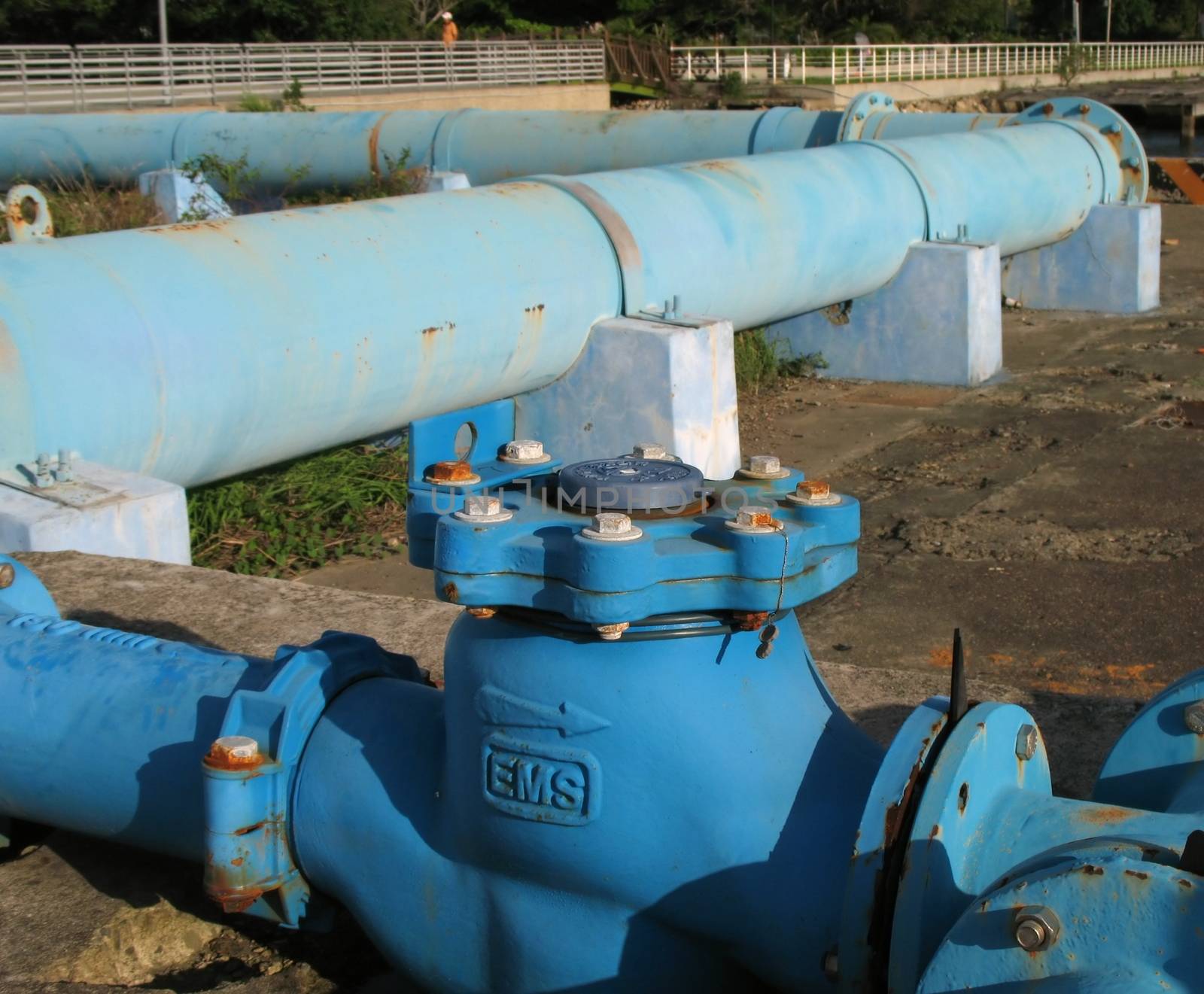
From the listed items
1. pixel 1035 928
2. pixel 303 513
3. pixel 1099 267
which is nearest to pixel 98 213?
pixel 303 513

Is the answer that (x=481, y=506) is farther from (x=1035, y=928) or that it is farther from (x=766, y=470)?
(x=1035, y=928)

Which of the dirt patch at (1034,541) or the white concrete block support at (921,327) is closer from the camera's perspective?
the dirt patch at (1034,541)

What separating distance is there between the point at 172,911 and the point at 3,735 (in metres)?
0.34

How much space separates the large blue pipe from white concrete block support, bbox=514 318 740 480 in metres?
4.00

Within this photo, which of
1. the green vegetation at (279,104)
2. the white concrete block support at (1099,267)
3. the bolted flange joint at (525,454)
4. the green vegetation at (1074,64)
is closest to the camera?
the bolted flange joint at (525,454)

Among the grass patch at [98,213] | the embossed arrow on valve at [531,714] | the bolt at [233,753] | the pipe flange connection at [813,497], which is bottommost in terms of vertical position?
the bolt at [233,753]

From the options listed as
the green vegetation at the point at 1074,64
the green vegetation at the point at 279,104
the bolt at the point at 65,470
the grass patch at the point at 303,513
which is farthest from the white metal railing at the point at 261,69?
the bolt at the point at 65,470

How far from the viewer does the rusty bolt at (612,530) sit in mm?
1453

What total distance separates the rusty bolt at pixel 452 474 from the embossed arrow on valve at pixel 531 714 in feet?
0.87

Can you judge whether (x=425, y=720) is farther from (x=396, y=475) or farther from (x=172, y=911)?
(x=396, y=475)

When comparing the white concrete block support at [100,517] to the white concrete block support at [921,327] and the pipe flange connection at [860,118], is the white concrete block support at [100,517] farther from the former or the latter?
the pipe flange connection at [860,118]

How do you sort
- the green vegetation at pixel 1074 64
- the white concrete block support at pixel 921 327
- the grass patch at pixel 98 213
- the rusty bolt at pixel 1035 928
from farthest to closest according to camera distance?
→ the green vegetation at pixel 1074 64
the white concrete block support at pixel 921 327
the grass patch at pixel 98 213
the rusty bolt at pixel 1035 928

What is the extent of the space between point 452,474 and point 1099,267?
8.21 m

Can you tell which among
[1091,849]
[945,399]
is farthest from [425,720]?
[945,399]
